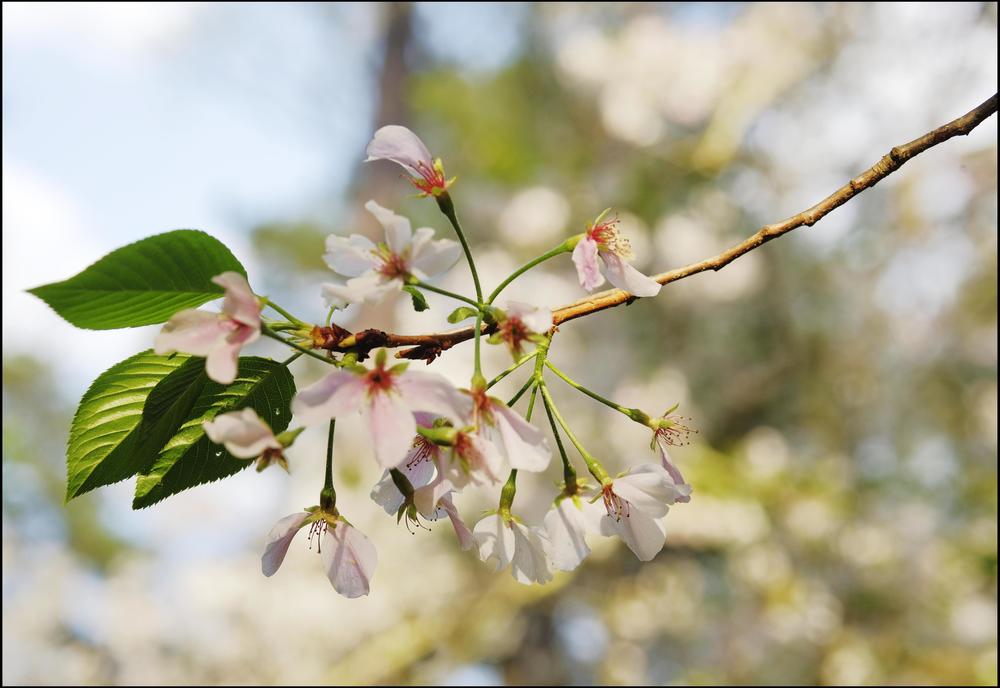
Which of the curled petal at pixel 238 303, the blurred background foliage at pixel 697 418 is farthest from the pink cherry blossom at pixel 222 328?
the blurred background foliage at pixel 697 418

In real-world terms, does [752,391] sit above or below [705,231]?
below

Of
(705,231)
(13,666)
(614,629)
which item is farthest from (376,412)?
(13,666)

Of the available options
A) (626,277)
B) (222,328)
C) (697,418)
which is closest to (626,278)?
(626,277)

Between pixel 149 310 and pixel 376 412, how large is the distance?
0.43ft

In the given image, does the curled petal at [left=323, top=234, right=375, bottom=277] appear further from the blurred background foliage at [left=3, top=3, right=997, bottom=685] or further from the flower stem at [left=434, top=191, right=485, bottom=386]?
the blurred background foliage at [left=3, top=3, right=997, bottom=685]

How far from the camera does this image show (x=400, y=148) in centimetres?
40

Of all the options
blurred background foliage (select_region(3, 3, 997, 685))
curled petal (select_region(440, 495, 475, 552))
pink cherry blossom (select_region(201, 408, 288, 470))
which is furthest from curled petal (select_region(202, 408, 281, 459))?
blurred background foliage (select_region(3, 3, 997, 685))

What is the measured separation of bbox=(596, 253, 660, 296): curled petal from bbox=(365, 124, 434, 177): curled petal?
0.37ft

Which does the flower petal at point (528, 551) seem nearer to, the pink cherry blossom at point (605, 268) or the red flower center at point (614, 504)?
the red flower center at point (614, 504)

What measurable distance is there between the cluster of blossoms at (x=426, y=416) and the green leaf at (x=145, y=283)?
36 millimetres

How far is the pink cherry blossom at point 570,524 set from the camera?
401 millimetres

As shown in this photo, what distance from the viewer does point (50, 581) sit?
8.86 feet

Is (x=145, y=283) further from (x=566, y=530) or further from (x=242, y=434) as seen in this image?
(x=566, y=530)

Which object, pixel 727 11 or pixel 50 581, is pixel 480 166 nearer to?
pixel 727 11
